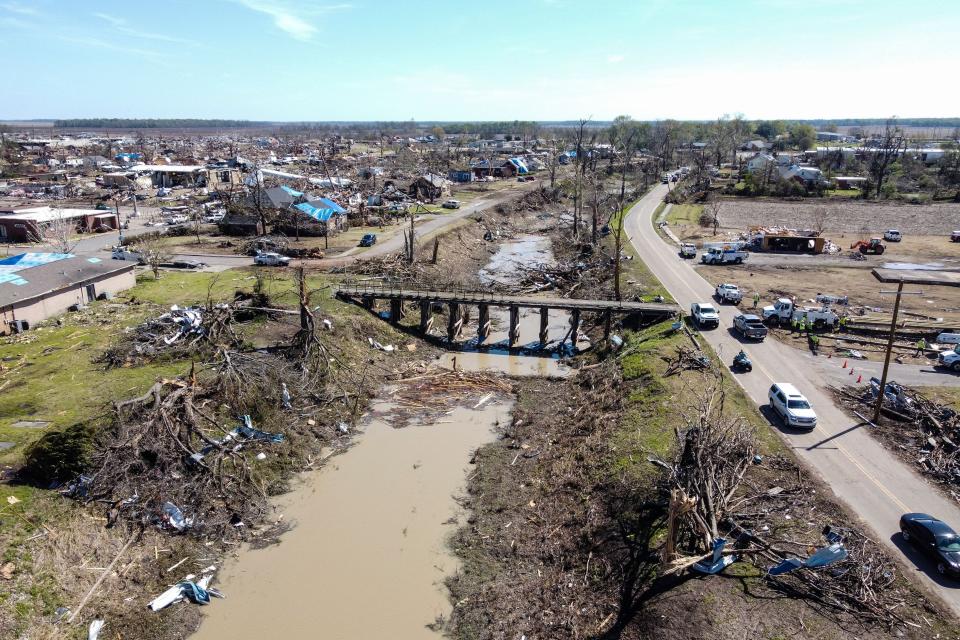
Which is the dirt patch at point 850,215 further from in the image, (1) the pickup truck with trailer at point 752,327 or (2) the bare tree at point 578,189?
(1) the pickup truck with trailer at point 752,327

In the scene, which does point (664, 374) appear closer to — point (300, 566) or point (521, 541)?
point (521, 541)

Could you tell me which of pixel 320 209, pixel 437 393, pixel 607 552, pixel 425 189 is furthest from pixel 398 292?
pixel 425 189

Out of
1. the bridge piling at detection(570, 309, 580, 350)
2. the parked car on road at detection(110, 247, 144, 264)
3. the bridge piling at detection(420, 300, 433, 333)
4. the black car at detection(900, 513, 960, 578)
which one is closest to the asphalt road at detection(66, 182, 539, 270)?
the parked car on road at detection(110, 247, 144, 264)

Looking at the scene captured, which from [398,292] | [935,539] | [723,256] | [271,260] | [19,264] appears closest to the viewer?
[935,539]

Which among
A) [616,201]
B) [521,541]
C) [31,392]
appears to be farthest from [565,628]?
[616,201]

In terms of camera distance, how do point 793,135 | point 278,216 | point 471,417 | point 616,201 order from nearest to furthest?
1. point 471,417
2. point 278,216
3. point 616,201
4. point 793,135

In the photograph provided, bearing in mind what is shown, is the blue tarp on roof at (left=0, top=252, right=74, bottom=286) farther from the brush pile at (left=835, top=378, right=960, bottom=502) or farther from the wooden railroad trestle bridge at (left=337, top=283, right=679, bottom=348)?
the brush pile at (left=835, top=378, right=960, bottom=502)

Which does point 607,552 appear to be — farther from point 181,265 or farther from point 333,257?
point 181,265
